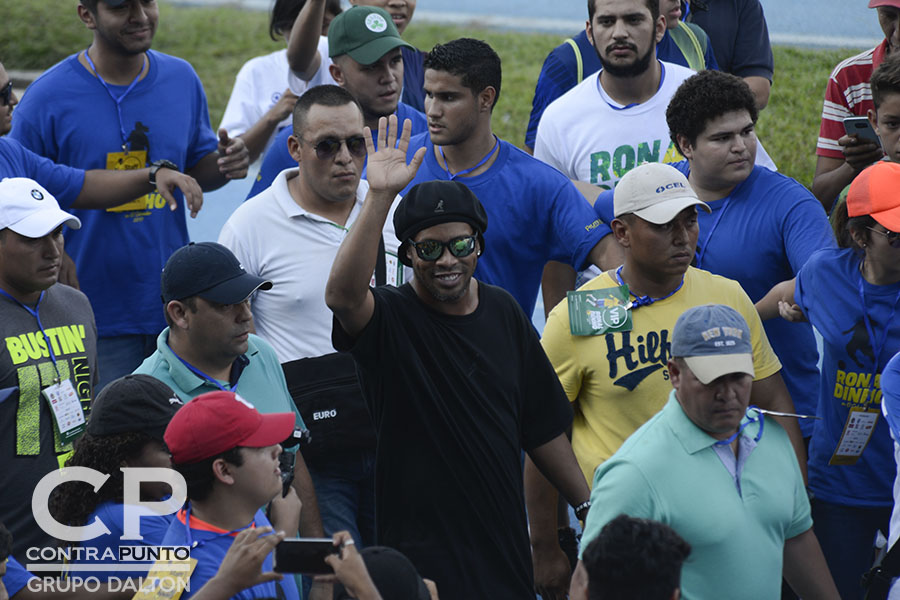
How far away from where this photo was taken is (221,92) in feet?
50.3

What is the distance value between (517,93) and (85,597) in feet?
34.8

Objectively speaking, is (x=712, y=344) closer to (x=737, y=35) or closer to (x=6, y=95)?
(x=6, y=95)

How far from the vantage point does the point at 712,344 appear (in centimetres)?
381

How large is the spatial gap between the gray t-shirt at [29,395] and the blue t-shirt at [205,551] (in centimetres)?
98

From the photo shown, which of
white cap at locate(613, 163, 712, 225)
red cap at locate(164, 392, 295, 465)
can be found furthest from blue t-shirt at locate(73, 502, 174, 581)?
white cap at locate(613, 163, 712, 225)

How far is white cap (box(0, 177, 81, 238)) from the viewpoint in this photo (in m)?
4.87

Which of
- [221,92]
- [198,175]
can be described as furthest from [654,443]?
[221,92]

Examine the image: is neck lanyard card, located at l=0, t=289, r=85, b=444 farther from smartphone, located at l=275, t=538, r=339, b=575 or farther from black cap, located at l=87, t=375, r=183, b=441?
smartphone, located at l=275, t=538, r=339, b=575

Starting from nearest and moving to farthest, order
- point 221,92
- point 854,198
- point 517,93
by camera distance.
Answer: point 854,198 → point 517,93 → point 221,92

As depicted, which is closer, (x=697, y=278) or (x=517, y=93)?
(x=697, y=278)

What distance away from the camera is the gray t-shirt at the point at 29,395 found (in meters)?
4.54

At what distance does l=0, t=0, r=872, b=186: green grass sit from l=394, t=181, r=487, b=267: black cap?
7026mm

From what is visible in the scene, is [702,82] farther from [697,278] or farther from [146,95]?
[146,95]

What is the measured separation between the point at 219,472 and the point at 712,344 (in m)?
1.61
